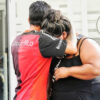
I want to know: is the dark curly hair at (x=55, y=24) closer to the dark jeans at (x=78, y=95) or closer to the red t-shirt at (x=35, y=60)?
the red t-shirt at (x=35, y=60)

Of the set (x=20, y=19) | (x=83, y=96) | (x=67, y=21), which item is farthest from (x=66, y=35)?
(x=20, y=19)

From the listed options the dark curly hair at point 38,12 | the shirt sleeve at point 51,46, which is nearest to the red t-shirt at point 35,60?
the shirt sleeve at point 51,46

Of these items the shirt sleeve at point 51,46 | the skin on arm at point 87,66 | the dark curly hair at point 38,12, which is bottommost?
the skin on arm at point 87,66

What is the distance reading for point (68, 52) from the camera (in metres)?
1.74

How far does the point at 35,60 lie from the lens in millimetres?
1760

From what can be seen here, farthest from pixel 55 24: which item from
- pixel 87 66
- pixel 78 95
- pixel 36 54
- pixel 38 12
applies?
pixel 78 95

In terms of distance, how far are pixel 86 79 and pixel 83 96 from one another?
14 cm

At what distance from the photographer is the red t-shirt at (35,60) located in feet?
5.66

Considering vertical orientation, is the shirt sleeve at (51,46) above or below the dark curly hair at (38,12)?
below

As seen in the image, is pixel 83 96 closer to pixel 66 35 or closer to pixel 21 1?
pixel 66 35

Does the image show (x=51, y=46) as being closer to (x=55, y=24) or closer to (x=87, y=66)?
(x=55, y=24)

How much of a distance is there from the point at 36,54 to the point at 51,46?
0.46 ft

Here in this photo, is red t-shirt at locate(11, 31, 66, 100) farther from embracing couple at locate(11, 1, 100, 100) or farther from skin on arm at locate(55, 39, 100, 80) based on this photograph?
skin on arm at locate(55, 39, 100, 80)

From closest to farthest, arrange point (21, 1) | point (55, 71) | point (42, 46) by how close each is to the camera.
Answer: point (42, 46)
point (55, 71)
point (21, 1)
